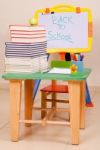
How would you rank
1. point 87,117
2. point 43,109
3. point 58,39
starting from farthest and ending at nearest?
point 58,39, point 87,117, point 43,109

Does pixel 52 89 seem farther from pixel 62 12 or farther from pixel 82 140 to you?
pixel 62 12

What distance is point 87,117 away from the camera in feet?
7.59

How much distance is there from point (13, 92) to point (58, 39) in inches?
38.6

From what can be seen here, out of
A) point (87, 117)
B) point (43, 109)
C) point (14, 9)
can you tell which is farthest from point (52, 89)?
point (14, 9)

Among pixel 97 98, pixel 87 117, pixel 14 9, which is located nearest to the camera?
pixel 87 117

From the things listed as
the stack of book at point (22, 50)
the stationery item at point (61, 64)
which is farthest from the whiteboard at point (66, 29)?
the stack of book at point (22, 50)

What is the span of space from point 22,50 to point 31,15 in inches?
64.9

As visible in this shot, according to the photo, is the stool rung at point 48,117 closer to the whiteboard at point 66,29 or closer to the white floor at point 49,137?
the white floor at point 49,137

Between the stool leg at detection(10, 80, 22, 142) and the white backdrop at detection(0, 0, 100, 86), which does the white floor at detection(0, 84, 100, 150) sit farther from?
the white backdrop at detection(0, 0, 100, 86)

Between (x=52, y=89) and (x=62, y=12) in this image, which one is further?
(x=62, y=12)

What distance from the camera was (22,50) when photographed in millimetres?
1693

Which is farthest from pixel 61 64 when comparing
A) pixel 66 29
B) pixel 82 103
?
pixel 66 29

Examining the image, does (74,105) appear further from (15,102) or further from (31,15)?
(31,15)

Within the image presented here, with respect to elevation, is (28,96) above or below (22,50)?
below
